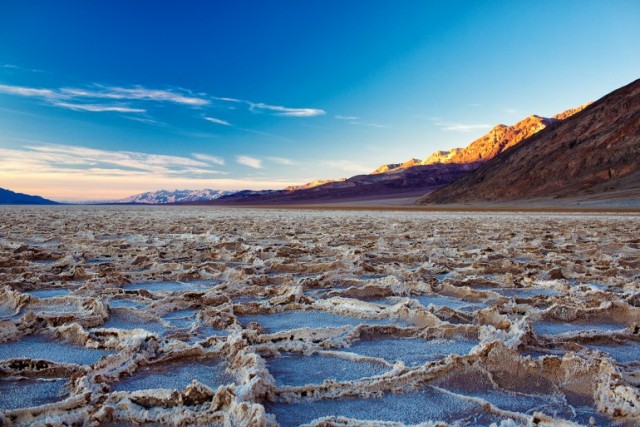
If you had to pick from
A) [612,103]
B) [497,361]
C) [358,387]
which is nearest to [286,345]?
[358,387]

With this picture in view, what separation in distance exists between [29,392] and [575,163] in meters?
47.7

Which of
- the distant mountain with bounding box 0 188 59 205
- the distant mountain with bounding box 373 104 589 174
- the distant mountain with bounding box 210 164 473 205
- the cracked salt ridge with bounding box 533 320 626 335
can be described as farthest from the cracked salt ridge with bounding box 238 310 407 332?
the distant mountain with bounding box 0 188 59 205

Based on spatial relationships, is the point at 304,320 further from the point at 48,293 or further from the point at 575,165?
the point at 575,165

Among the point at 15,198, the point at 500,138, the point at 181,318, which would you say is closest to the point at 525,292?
the point at 181,318

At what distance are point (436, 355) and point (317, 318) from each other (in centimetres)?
102

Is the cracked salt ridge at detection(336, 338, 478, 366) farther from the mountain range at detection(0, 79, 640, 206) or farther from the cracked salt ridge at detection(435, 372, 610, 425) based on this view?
the mountain range at detection(0, 79, 640, 206)

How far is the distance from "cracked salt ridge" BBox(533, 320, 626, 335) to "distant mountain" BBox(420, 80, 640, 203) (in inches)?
1345

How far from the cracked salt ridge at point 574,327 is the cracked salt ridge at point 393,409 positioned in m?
1.23

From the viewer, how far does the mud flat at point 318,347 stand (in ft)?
5.60

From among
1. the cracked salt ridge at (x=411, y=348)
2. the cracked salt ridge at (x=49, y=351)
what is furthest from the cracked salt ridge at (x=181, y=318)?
the cracked salt ridge at (x=411, y=348)

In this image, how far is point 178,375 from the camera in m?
2.09

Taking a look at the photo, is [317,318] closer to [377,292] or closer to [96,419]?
[377,292]

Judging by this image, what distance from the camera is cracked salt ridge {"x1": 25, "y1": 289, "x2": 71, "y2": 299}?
3.69 metres

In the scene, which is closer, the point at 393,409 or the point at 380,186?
the point at 393,409
